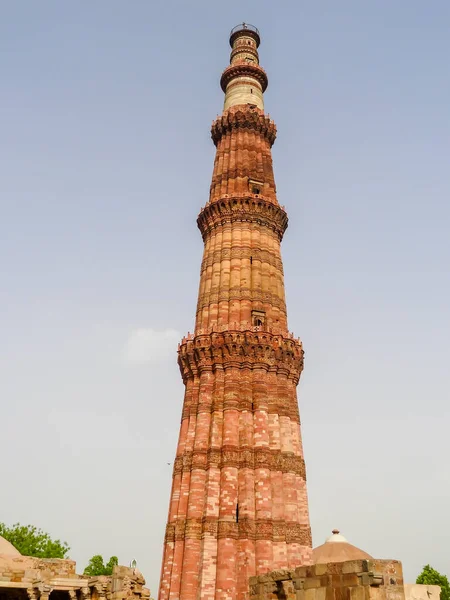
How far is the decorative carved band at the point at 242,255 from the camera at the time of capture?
33906 millimetres

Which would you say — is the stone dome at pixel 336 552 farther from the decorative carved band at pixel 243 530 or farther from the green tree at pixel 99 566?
the green tree at pixel 99 566

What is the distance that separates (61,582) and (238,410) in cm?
1101

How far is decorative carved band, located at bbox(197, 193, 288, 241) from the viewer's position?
115 feet

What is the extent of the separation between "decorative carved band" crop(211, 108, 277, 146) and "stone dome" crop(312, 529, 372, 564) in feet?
82.8

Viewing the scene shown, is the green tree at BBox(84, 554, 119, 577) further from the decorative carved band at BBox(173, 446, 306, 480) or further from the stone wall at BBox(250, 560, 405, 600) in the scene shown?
the stone wall at BBox(250, 560, 405, 600)

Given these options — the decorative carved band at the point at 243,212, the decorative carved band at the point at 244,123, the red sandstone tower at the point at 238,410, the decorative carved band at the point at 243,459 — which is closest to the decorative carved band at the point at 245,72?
the decorative carved band at the point at 244,123

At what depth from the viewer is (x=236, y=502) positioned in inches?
1054

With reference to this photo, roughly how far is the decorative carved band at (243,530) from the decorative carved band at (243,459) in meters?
2.37

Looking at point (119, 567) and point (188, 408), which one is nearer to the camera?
point (119, 567)

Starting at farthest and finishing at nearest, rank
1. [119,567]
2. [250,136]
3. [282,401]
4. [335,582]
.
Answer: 1. [250,136]
2. [282,401]
3. [119,567]
4. [335,582]

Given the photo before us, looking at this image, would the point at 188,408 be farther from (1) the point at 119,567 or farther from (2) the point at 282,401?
(1) the point at 119,567

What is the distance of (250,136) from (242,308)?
1313cm

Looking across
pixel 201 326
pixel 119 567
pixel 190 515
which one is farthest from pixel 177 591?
pixel 201 326

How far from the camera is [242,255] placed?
3381cm
